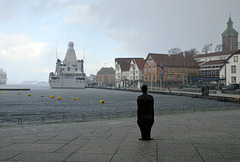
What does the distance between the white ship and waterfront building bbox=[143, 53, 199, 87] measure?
1843 inches

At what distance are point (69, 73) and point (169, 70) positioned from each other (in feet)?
200

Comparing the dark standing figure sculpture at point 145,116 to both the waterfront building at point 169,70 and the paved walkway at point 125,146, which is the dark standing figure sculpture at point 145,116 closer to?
the paved walkway at point 125,146

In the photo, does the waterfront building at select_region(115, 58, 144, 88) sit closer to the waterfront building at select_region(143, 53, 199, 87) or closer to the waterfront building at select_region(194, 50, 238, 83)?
the waterfront building at select_region(143, 53, 199, 87)

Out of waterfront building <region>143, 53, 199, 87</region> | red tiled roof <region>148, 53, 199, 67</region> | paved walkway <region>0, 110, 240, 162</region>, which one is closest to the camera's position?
paved walkway <region>0, 110, 240, 162</region>

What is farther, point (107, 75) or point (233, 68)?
point (107, 75)

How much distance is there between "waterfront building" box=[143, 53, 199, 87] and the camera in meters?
83.7

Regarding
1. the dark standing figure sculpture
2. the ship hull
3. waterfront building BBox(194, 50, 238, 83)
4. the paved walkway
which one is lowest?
the paved walkway

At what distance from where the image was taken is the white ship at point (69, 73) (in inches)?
4904

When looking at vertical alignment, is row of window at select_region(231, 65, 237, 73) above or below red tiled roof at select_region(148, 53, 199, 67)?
below

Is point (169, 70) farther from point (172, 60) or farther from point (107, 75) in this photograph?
point (107, 75)

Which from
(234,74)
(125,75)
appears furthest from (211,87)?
(125,75)

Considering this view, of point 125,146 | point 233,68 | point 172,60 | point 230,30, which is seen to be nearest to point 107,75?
point 230,30

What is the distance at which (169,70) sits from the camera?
84.5 metres

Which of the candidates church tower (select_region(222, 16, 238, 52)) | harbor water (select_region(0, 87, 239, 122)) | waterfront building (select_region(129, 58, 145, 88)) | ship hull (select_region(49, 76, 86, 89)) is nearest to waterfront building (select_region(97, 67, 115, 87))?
ship hull (select_region(49, 76, 86, 89))
